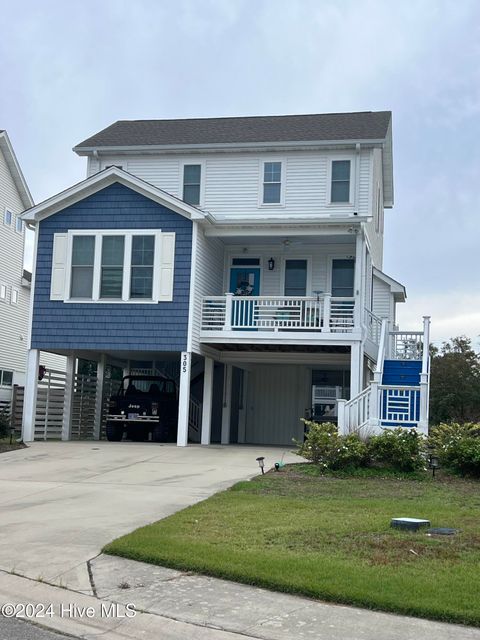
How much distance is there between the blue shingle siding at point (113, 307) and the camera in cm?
2056

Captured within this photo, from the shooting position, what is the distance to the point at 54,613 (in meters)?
6.14

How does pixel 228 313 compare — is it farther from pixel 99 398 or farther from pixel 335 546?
pixel 335 546

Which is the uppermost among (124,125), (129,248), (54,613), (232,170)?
(124,125)

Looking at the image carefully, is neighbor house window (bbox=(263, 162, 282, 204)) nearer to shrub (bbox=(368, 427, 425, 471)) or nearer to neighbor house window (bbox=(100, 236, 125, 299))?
neighbor house window (bbox=(100, 236, 125, 299))

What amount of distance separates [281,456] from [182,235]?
21.6ft

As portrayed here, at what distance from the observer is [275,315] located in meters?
20.9

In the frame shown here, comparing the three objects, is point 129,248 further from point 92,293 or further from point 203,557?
point 203,557

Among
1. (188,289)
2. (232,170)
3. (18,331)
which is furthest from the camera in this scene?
(18,331)

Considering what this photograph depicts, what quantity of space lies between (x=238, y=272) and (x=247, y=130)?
4.80m

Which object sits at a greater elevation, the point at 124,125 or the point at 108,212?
the point at 124,125

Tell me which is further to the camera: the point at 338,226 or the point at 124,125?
the point at 124,125

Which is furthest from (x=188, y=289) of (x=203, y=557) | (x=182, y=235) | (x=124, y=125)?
(x=203, y=557)

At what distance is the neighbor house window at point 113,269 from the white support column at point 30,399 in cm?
261

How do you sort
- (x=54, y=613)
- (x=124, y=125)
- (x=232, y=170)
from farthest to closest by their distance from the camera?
1. (x=124, y=125)
2. (x=232, y=170)
3. (x=54, y=613)
